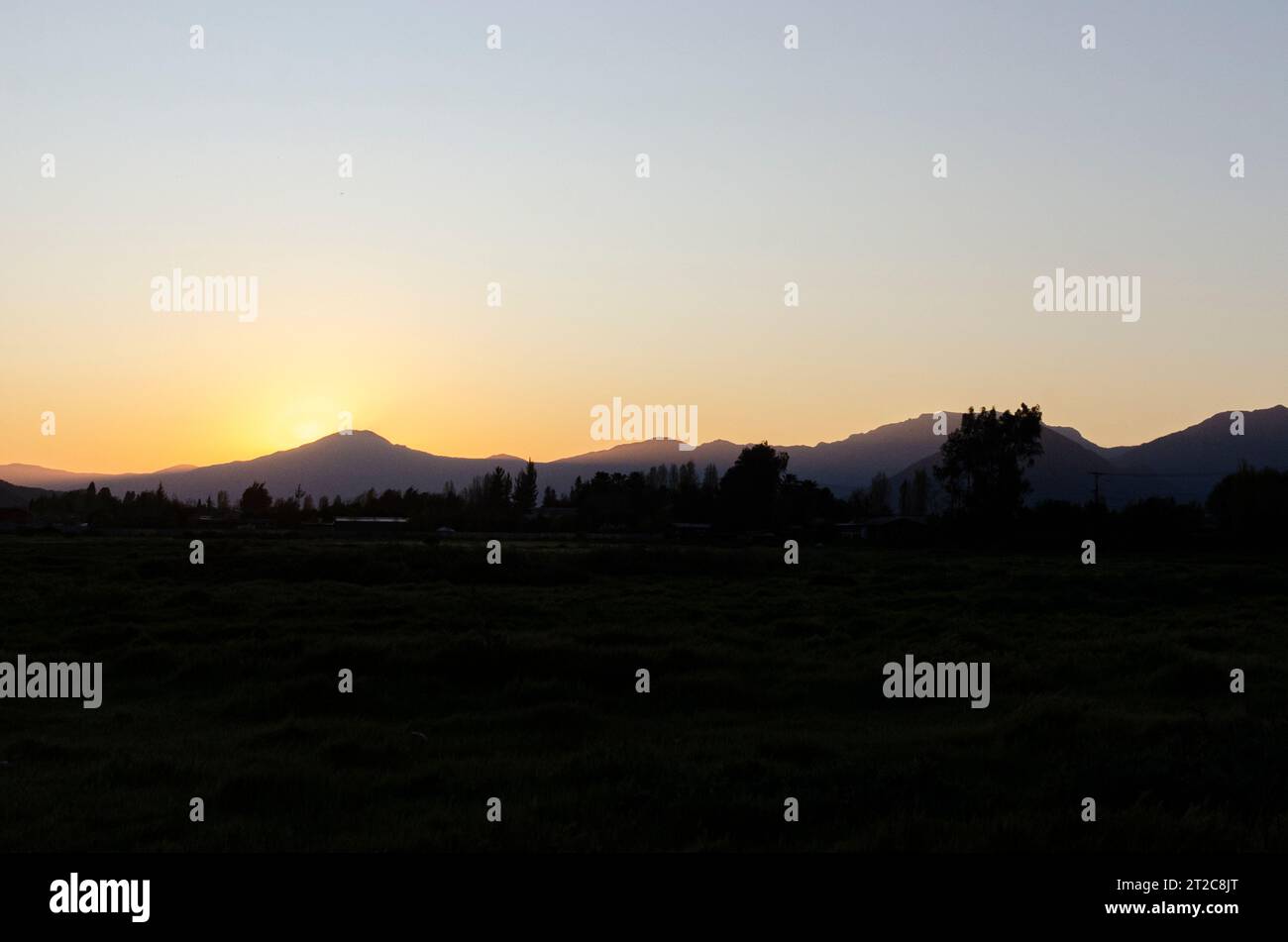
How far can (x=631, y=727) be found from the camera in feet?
54.5

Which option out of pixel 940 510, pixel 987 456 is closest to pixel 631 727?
pixel 987 456

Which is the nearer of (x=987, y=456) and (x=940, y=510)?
(x=987, y=456)

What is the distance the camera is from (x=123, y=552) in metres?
63.6

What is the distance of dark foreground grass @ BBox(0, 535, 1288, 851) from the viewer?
34.4 ft

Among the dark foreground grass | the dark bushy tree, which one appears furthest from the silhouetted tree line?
the dark foreground grass

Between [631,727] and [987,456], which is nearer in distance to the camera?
[631,727]

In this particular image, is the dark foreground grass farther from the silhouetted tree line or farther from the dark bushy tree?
the dark bushy tree

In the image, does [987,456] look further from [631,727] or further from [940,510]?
[631,727]

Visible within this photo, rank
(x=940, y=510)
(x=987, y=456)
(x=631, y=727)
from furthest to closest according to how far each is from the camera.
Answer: (x=940, y=510) < (x=987, y=456) < (x=631, y=727)

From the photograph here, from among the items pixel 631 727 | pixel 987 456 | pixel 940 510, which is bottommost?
pixel 631 727

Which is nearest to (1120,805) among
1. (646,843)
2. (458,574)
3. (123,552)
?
(646,843)

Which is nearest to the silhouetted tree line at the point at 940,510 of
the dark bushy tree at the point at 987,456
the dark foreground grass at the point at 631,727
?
the dark bushy tree at the point at 987,456

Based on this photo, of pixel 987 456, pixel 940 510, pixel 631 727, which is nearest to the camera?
pixel 631 727

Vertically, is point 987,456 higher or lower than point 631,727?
higher
